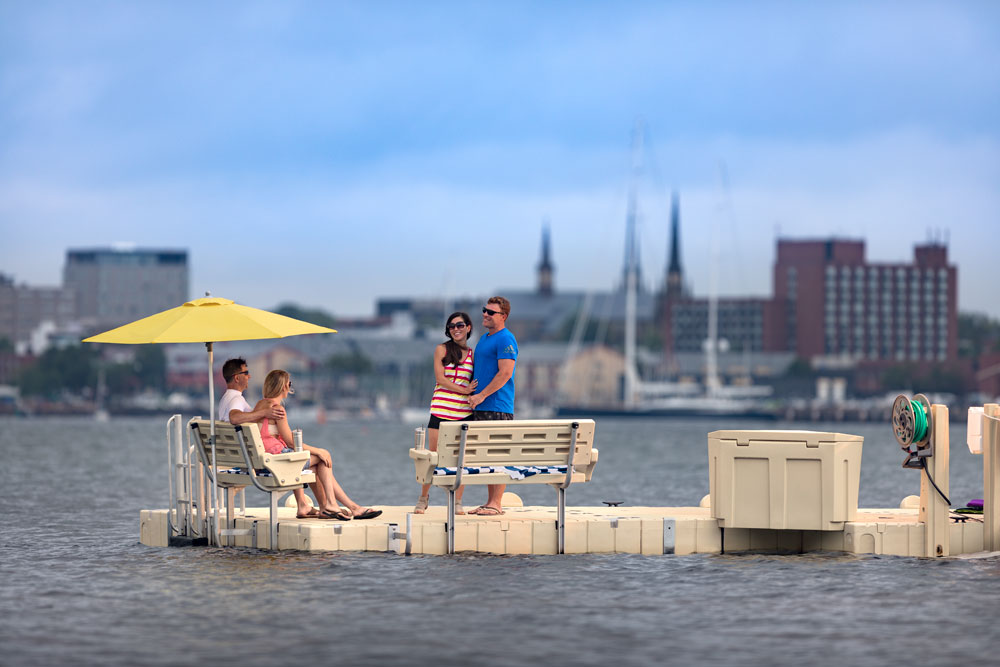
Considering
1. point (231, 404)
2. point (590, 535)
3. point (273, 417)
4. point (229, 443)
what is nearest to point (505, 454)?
point (590, 535)

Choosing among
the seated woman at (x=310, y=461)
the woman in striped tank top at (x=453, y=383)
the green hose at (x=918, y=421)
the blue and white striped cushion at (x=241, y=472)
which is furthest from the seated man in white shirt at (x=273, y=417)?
the green hose at (x=918, y=421)

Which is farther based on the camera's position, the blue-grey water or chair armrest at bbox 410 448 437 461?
chair armrest at bbox 410 448 437 461

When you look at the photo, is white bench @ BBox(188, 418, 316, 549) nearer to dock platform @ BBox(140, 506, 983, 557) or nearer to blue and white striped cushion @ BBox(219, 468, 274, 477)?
blue and white striped cushion @ BBox(219, 468, 274, 477)

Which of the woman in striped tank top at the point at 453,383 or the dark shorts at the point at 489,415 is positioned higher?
the woman in striped tank top at the point at 453,383

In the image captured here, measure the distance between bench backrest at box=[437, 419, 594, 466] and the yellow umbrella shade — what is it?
1.81 m

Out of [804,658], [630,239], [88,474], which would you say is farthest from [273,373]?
[630,239]

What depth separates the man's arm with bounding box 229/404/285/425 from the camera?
56.1 feet

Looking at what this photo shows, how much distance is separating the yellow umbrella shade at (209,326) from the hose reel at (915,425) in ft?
21.2

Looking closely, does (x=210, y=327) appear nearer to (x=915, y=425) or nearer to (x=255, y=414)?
(x=255, y=414)

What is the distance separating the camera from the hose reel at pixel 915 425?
17.2 m

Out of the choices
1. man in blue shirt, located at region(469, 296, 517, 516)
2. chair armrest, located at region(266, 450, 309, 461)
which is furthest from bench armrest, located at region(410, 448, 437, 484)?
chair armrest, located at region(266, 450, 309, 461)

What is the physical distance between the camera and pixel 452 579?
15852mm

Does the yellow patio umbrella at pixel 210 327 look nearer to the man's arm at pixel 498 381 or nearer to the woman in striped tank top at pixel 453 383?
the woman in striped tank top at pixel 453 383

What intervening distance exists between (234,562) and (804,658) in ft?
24.1
